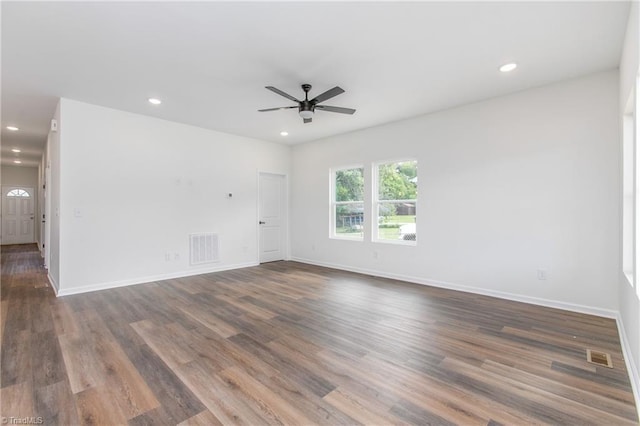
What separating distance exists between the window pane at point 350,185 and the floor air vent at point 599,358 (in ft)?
12.8

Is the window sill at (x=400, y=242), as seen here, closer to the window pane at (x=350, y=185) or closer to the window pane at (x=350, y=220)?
the window pane at (x=350, y=220)

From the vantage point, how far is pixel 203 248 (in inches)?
218

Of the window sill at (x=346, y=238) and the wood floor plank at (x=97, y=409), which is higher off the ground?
the window sill at (x=346, y=238)

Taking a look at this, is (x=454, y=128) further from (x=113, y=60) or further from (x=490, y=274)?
(x=113, y=60)

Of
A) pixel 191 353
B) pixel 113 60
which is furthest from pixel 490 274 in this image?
pixel 113 60

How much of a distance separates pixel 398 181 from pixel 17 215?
12710 mm

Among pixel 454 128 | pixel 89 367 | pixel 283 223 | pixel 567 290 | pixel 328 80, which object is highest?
pixel 328 80

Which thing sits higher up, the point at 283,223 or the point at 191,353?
the point at 283,223

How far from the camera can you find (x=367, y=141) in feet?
18.1

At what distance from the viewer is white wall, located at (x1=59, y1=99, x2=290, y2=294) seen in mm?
4184

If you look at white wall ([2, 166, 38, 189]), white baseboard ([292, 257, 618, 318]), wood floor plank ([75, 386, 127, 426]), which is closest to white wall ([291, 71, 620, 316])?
white baseboard ([292, 257, 618, 318])

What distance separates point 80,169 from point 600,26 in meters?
6.18

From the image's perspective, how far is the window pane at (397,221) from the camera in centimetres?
498

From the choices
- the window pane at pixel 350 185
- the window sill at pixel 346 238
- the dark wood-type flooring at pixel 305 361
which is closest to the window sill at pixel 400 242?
the window sill at pixel 346 238
